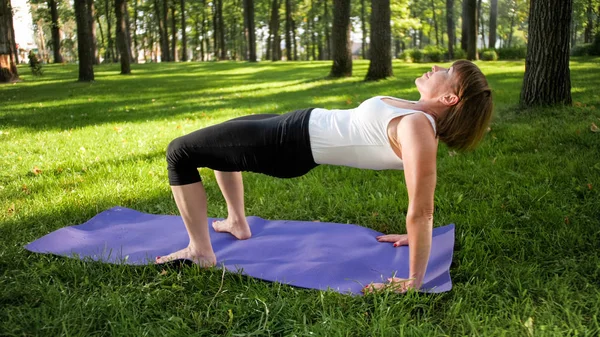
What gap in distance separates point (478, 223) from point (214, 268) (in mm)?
1908

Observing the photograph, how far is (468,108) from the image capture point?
2.46 meters

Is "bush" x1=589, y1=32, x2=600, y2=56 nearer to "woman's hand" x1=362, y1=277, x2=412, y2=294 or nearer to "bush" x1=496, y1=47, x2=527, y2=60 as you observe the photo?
"bush" x1=496, y1=47, x2=527, y2=60

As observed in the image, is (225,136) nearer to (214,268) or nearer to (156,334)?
(214,268)

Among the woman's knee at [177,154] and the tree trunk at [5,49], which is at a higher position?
the tree trunk at [5,49]

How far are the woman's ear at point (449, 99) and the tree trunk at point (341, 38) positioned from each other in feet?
41.1

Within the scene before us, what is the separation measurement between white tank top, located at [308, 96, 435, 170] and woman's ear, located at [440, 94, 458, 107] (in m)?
0.26

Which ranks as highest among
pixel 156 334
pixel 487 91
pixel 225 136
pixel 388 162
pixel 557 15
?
pixel 557 15

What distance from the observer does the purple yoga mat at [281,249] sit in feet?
8.87

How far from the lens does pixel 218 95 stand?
12.5 metres

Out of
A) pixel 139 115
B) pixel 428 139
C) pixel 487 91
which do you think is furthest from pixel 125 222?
pixel 139 115

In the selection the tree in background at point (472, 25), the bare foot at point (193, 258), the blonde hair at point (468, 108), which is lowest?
the bare foot at point (193, 258)

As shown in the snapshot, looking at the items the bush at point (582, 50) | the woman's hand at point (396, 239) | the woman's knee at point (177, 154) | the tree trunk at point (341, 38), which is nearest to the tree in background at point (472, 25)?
the bush at point (582, 50)

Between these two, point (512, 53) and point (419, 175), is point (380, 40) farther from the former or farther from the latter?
point (512, 53)

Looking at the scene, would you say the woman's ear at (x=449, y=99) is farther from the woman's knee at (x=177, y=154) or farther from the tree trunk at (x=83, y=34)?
the tree trunk at (x=83, y=34)
